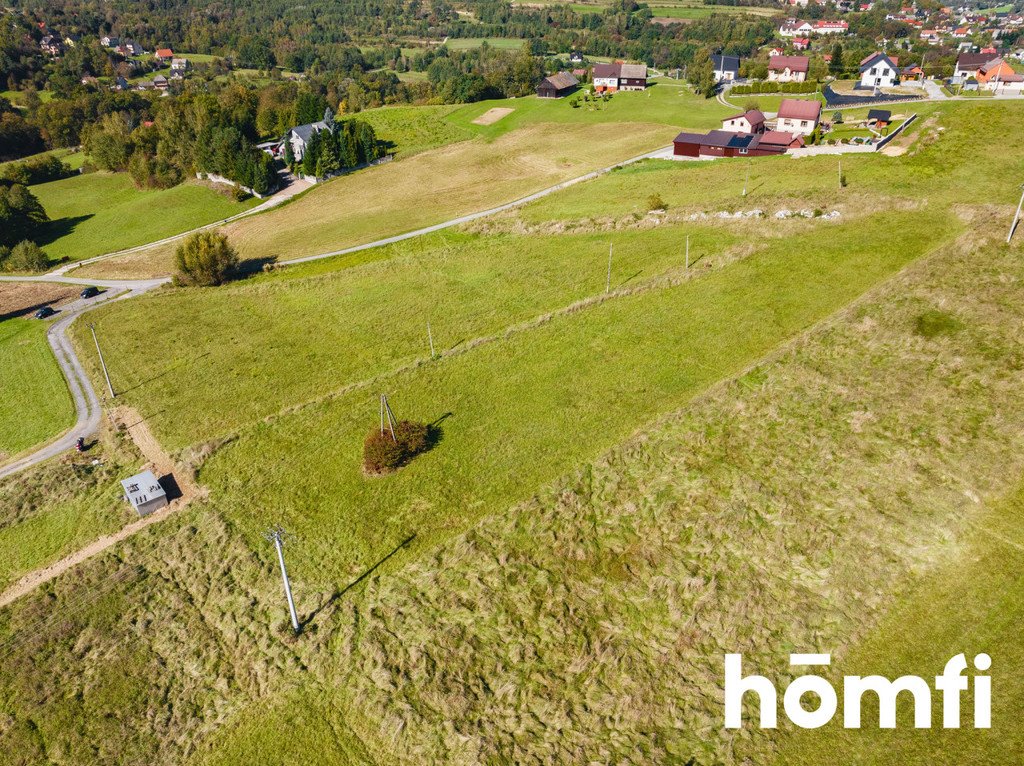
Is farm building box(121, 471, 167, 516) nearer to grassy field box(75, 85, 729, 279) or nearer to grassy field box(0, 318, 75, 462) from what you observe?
grassy field box(0, 318, 75, 462)

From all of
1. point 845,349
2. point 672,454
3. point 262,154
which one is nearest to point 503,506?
point 672,454

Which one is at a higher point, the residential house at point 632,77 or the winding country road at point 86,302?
the residential house at point 632,77

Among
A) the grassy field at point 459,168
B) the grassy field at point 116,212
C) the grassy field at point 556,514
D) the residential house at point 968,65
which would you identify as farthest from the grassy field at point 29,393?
the residential house at point 968,65

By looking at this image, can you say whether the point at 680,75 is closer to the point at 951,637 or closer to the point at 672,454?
the point at 672,454

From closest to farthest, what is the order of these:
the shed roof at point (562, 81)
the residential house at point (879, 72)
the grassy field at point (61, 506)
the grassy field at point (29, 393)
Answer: the grassy field at point (61, 506) → the grassy field at point (29, 393) → the residential house at point (879, 72) → the shed roof at point (562, 81)

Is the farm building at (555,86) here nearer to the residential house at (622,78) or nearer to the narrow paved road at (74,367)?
the residential house at (622,78)

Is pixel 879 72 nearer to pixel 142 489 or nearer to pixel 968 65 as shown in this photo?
pixel 968 65

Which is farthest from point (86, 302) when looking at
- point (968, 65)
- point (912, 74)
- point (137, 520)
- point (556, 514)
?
point (968, 65)
